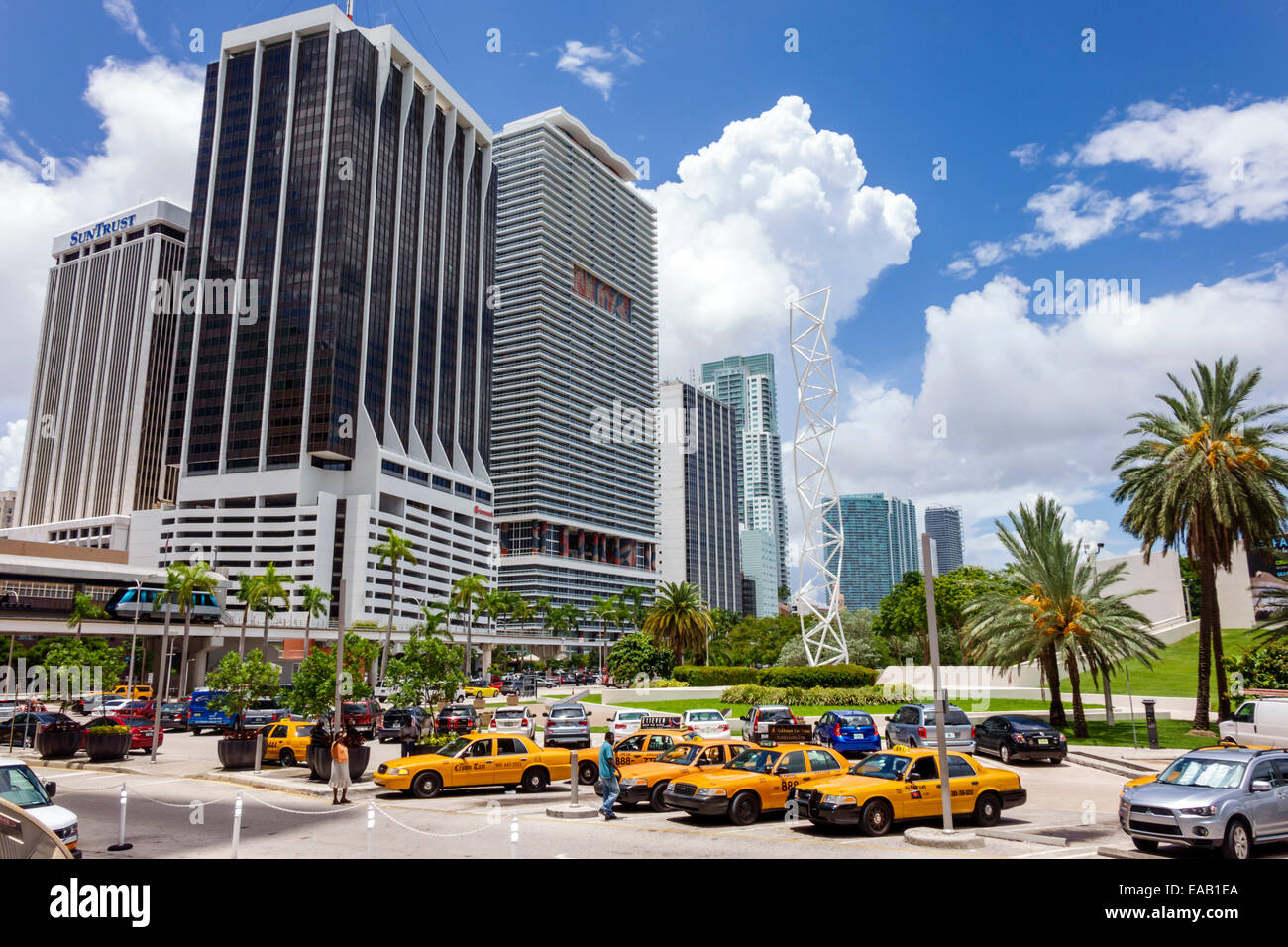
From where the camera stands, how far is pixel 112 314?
573 feet

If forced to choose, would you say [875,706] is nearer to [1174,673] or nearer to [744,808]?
[1174,673]

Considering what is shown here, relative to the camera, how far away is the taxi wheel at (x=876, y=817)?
15.3 metres

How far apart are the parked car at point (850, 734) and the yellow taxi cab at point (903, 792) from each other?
12.5 m

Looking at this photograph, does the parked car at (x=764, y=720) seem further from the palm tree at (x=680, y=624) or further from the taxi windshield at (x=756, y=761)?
the palm tree at (x=680, y=624)

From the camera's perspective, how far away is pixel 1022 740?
27719 mm

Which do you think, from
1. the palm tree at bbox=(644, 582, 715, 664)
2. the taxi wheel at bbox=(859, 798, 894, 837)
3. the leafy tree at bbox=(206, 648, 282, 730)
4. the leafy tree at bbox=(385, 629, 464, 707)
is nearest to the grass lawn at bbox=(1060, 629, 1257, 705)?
the palm tree at bbox=(644, 582, 715, 664)

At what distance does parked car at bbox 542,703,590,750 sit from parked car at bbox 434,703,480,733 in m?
2.96

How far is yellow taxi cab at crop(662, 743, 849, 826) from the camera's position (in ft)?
54.9

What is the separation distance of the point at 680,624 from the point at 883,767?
189 feet

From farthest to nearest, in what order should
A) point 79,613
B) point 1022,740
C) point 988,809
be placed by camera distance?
point 79,613 < point 1022,740 < point 988,809

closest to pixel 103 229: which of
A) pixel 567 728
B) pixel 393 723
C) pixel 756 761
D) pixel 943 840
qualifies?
pixel 393 723
